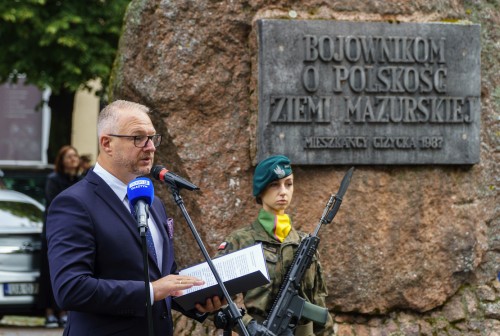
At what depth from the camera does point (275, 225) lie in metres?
5.74

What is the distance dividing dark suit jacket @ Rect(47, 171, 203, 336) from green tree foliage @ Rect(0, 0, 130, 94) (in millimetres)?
12571

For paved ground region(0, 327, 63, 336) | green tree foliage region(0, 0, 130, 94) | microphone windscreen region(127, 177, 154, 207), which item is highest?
green tree foliage region(0, 0, 130, 94)

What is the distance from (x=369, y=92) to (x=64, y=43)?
10.1 m

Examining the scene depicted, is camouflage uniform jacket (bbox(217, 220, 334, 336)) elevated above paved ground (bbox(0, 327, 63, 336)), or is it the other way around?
camouflage uniform jacket (bbox(217, 220, 334, 336))

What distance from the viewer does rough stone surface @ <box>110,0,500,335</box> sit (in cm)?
713

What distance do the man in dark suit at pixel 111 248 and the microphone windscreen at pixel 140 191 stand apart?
0.27 metres

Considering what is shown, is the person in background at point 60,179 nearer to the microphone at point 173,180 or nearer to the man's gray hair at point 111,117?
the man's gray hair at point 111,117

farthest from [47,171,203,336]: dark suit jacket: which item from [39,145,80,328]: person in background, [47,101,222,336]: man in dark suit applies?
[39,145,80,328]: person in background

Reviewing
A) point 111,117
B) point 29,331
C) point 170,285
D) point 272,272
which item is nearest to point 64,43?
point 29,331

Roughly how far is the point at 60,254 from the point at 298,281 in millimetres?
1477

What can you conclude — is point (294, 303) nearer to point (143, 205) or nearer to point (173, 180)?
point (173, 180)

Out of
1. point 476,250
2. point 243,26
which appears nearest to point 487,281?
point 476,250

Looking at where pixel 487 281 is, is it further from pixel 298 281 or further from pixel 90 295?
pixel 90 295

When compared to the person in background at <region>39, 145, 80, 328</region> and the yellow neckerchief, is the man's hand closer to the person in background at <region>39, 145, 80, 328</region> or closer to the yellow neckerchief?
the yellow neckerchief
